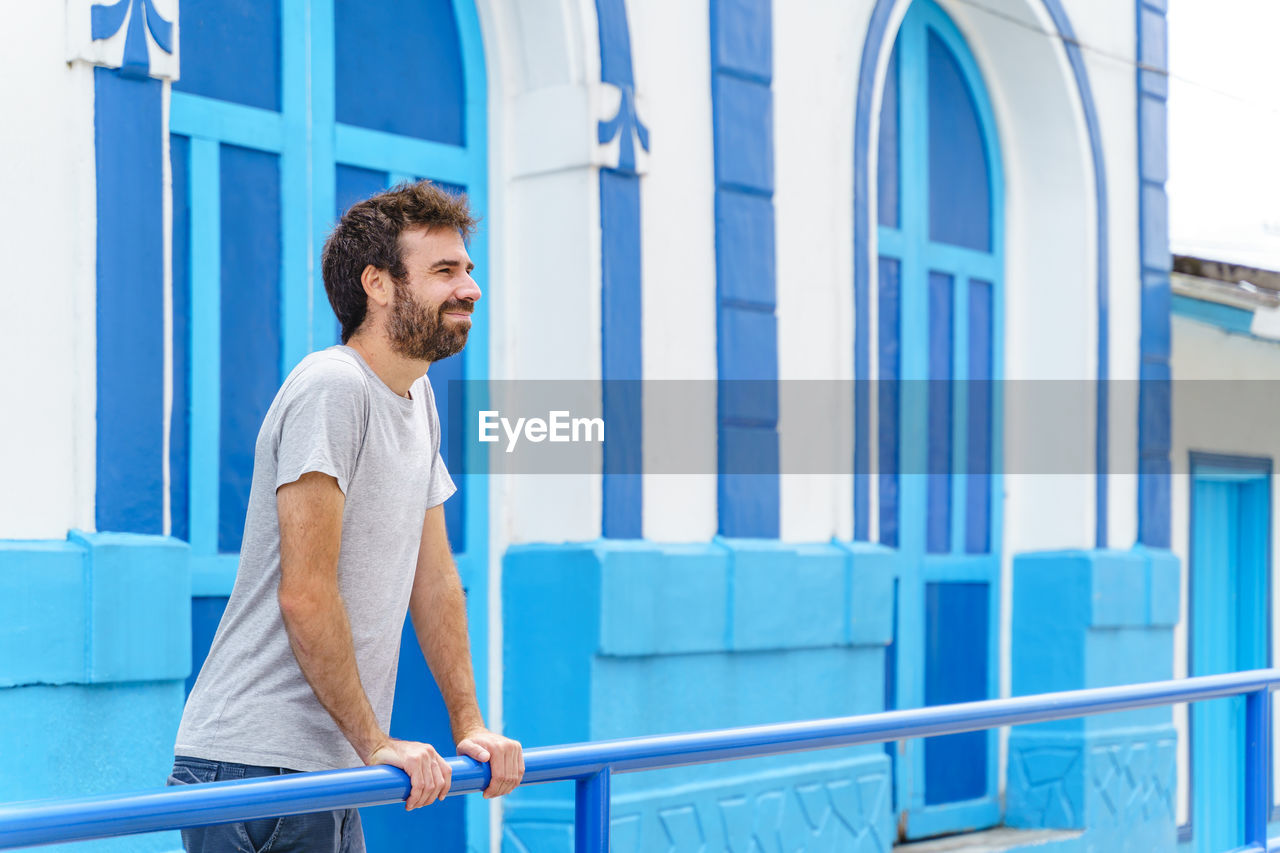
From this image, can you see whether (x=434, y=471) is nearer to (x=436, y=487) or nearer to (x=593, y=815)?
(x=436, y=487)

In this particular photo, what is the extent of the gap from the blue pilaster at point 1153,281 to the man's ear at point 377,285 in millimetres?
5394

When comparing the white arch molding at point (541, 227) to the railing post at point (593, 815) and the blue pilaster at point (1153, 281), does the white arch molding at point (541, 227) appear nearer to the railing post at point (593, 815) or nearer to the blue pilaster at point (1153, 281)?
the railing post at point (593, 815)

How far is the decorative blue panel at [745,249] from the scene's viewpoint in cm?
516

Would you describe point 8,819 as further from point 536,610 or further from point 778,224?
point 778,224

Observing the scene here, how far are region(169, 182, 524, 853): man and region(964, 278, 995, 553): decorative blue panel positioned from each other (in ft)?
15.3

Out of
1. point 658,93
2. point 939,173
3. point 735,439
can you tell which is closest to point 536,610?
point 735,439

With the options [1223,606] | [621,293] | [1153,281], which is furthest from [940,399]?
[1223,606]

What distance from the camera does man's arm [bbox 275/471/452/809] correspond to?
216cm

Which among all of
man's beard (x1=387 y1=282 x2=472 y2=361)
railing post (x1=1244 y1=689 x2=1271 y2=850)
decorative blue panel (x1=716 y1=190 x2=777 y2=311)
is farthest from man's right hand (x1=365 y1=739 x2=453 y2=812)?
decorative blue panel (x1=716 y1=190 x2=777 y2=311)

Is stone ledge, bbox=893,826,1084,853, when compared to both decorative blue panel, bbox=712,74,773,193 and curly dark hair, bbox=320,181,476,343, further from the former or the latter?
curly dark hair, bbox=320,181,476,343

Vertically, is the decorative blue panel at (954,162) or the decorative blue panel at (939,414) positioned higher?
the decorative blue panel at (954,162)

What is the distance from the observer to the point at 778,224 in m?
5.38

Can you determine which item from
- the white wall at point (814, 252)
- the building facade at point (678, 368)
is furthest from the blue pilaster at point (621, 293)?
the white wall at point (814, 252)

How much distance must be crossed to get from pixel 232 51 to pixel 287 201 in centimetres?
44
